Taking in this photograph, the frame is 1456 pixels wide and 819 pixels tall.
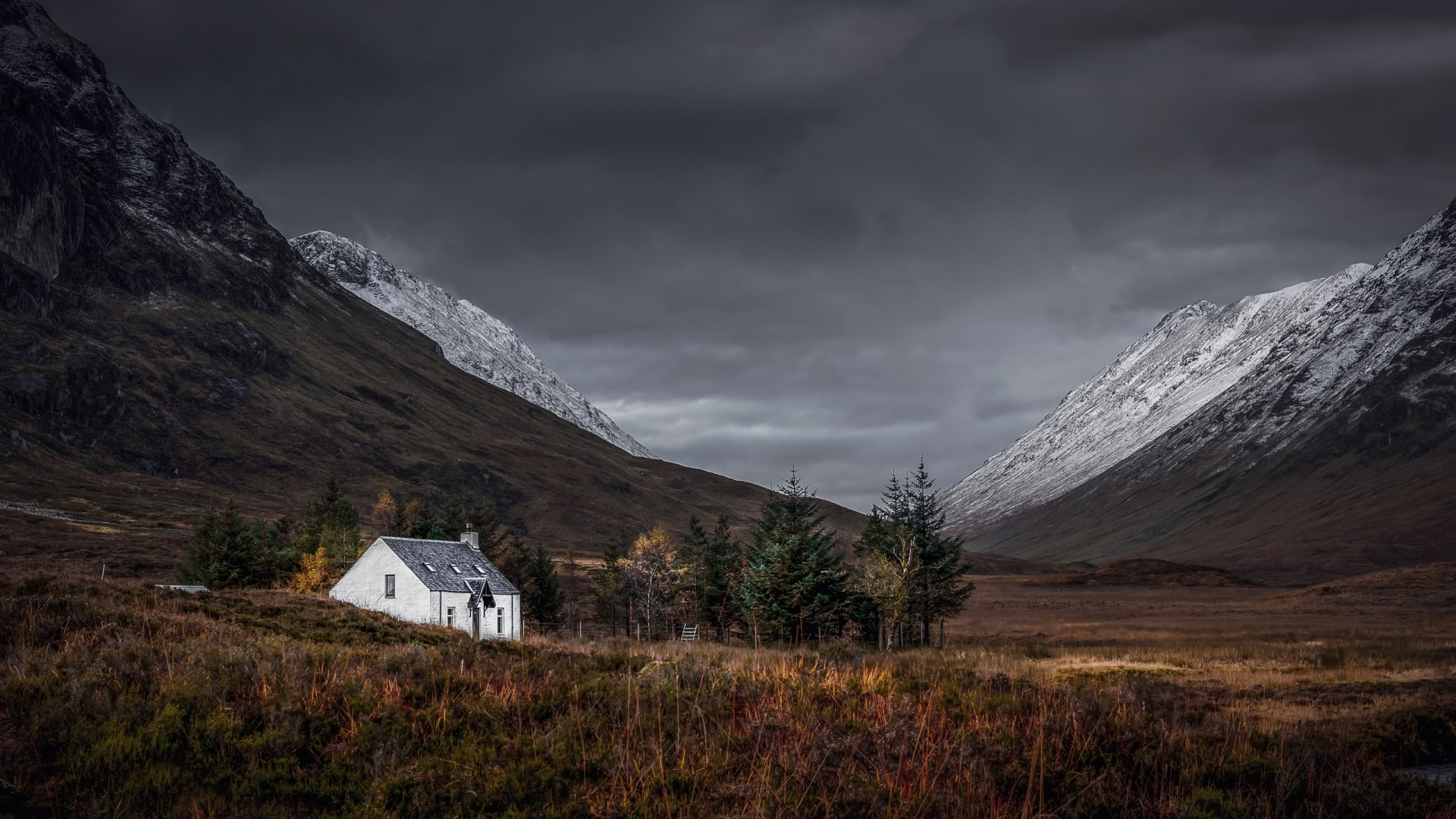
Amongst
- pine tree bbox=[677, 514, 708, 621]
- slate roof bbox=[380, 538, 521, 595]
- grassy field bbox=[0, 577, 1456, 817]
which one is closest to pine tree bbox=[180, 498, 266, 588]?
slate roof bbox=[380, 538, 521, 595]

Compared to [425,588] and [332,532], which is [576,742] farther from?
[332,532]

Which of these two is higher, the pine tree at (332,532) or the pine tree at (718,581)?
the pine tree at (332,532)

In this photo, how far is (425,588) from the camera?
186 ft

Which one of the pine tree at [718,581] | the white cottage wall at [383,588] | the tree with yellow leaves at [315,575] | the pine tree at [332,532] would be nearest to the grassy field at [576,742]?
the white cottage wall at [383,588]

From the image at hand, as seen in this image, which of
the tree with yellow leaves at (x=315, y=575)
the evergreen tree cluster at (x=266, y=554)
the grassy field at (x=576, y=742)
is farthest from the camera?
the tree with yellow leaves at (x=315, y=575)

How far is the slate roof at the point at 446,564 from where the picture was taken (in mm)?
57969

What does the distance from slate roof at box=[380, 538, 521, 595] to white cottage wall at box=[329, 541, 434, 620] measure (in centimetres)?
51

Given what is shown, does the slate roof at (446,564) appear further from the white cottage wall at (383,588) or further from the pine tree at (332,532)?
the pine tree at (332,532)

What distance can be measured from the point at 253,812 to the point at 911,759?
6.25 meters

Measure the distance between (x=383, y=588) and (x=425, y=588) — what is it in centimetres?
312

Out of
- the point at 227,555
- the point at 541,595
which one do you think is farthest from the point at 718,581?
the point at 227,555

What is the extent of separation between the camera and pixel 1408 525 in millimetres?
177625

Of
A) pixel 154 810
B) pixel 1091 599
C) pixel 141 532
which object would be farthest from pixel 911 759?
pixel 141 532

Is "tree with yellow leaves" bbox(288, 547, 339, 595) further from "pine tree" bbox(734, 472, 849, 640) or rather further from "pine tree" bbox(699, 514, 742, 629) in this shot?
"pine tree" bbox(734, 472, 849, 640)
